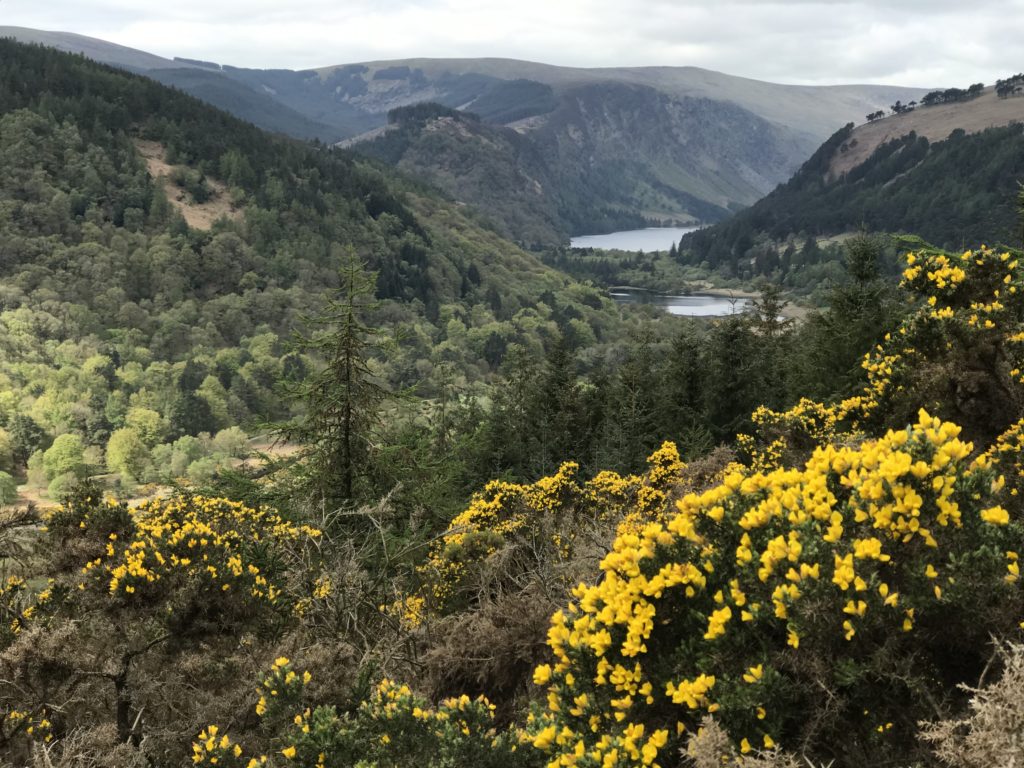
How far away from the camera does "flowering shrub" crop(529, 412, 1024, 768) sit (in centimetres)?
312

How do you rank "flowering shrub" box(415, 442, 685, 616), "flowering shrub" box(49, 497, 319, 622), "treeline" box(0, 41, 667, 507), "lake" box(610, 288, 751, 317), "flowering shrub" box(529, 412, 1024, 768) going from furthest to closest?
"lake" box(610, 288, 751, 317) < "treeline" box(0, 41, 667, 507) < "flowering shrub" box(415, 442, 685, 616) < "flowering shrub" box(49, 497, 319, 622) < "flowering shrub" box(529, 412, 1024, 768)

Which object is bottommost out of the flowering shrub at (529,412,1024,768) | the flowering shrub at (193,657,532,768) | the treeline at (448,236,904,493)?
the treeline at (448,236,904,493)

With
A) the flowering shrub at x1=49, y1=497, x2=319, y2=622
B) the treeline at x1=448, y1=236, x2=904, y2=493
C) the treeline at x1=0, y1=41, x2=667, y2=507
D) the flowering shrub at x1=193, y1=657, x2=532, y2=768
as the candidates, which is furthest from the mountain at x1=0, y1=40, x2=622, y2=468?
the flowering shrub at x1=193, y1=657, x2=532, y2=768

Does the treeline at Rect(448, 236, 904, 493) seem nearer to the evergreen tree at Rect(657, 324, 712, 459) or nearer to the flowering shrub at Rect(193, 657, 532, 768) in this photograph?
the evergreen tree at Rect(657, 324, 712, 459)

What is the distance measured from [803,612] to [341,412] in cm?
1306

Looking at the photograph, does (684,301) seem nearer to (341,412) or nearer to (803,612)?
(341,412)

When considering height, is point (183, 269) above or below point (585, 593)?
below

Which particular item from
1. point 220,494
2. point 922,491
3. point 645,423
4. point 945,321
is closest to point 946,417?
point 945,321

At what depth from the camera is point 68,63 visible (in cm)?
15538

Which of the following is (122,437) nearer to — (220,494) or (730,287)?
(220,494)

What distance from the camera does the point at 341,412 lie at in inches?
596

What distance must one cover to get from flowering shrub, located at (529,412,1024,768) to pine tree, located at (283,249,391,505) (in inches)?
468

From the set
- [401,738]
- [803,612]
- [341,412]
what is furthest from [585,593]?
[341,412]

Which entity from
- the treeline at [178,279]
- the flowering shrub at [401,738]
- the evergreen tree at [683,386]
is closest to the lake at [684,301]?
the treeline at [178,279]
